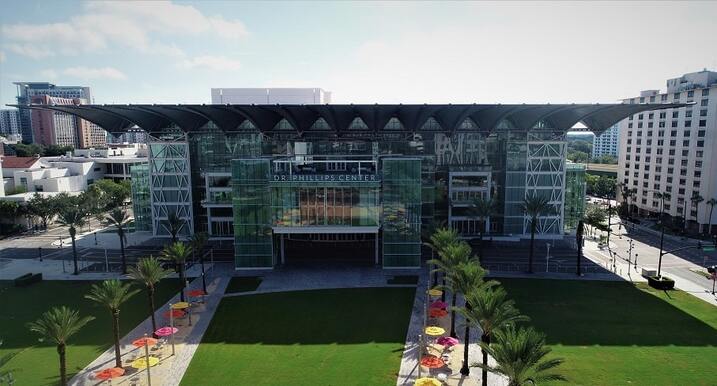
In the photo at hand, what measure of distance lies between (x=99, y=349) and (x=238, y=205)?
23.2 m

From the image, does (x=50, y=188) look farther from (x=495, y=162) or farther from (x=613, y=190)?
(x=613, y=190)

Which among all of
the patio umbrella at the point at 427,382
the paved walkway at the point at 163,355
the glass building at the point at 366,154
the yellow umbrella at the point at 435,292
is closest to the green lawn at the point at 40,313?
the paved walkway at the point at 163,355

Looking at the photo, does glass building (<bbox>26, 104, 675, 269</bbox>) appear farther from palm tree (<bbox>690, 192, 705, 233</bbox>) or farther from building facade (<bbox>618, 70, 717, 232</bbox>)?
building facade (<bbox>618, 70, 717, 232</bbox>)

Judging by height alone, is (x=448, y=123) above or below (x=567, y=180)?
above

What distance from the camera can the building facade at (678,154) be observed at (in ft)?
253

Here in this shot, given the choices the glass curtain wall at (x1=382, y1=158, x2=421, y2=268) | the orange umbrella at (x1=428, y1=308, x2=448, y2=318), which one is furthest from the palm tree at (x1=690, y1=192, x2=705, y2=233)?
the orange umbrella at (x1=428, y1=308, x2=448, y2=318)

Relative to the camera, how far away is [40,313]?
4125 centimetres

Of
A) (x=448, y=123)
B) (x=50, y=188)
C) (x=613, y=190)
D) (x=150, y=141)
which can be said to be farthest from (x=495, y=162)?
(x=50, y=188)

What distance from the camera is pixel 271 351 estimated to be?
33.3 metres

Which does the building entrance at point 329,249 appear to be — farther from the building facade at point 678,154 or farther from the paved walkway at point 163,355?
the building facade at point 678,154

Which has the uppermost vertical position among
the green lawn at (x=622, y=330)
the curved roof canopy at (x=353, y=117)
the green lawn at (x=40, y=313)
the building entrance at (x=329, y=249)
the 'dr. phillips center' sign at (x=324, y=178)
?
the curved roof canopy at (x=353, y=117)

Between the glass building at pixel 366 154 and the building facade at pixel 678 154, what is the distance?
2585cm

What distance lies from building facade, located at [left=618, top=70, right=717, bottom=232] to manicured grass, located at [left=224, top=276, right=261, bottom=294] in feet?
241

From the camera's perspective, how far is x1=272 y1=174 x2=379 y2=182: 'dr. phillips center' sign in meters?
53.1
